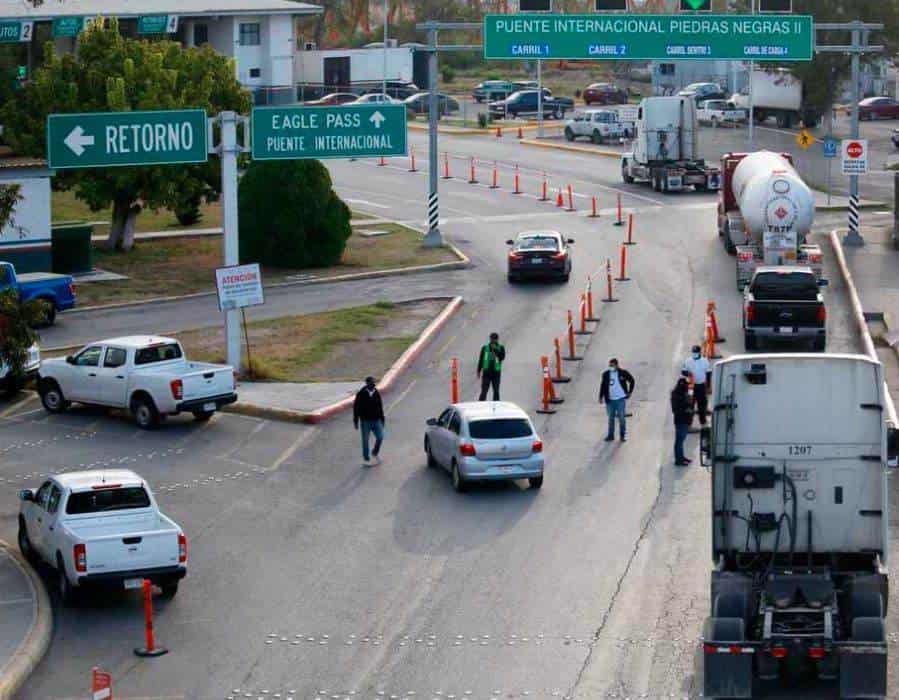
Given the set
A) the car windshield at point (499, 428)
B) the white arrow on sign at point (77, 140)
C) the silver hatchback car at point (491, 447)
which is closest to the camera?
the silver hatchback car at point (491, 447)

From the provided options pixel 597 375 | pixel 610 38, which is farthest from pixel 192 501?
pixel 610 38

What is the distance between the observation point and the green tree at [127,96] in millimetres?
50438

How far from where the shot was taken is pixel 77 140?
34.2 m

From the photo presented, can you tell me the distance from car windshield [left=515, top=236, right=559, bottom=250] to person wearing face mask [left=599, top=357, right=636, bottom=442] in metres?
16.3

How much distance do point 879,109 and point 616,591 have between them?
259 ft

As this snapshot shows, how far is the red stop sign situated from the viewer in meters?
51.0

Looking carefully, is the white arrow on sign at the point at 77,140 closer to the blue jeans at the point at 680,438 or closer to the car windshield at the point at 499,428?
the car windshield at the point at 499,428

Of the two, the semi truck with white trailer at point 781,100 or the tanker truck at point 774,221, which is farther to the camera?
the semi truck with white trailer at point 781,100

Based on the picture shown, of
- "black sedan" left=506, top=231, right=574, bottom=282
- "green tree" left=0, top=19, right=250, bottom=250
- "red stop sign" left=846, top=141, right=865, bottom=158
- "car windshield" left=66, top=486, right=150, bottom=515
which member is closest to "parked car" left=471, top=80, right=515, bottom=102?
"green tree" left=0, top=19, right=250, bottom=250

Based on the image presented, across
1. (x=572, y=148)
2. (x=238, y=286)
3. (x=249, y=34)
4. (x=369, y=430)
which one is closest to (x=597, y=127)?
(x=572, y=148)

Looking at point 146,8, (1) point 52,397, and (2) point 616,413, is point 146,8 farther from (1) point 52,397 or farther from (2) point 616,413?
(2) point 616,413

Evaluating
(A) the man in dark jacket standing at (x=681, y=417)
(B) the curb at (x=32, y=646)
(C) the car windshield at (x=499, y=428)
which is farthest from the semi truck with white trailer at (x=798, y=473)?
(A) the man in dark jacket standing at (x=681, y=417)

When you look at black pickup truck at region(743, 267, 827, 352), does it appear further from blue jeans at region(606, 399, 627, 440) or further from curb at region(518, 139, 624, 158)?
curb at region(518, 139, 624, 158)

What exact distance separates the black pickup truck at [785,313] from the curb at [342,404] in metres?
7.33
